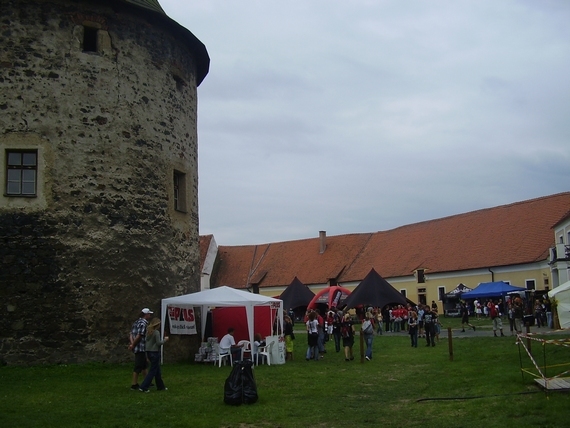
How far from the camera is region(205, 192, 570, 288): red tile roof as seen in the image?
143ft

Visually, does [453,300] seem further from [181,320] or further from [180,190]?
[181,320]

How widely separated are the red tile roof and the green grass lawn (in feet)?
90.1

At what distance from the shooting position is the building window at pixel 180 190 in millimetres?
19016

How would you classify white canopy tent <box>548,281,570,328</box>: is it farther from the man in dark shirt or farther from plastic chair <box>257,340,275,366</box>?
plastic chair <box>257,340,275,366</box>

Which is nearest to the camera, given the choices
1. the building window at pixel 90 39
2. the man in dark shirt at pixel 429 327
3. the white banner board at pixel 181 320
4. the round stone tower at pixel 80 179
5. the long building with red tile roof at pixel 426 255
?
the round stone tower at pixel 80 179

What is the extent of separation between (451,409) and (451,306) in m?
34.4

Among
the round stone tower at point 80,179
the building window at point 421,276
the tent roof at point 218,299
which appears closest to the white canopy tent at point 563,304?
the tent roof at point 218,299

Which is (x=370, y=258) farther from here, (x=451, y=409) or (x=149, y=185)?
(x=451, y=409)

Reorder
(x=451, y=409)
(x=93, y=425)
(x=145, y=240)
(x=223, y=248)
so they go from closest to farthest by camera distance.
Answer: (x=93, y=425) < (x=451, y=409) < (x=145, y=240) < (x=223, y=248)

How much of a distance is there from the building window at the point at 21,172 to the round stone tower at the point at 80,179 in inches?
0.9

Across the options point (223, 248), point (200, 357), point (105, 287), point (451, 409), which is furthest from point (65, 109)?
point (223, 248)

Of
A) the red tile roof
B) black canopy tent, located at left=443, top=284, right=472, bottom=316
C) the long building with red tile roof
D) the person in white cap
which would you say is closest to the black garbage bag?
the person in white cap

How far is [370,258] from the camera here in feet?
178

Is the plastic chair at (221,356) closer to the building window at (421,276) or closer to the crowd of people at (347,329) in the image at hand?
the crowd of people at (347,329)
